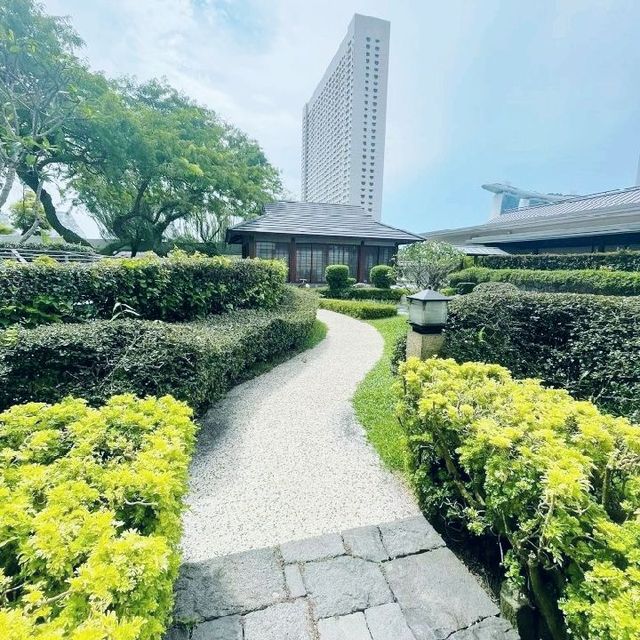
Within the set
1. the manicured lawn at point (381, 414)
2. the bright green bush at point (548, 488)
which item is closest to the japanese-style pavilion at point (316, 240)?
the manicured lawn at point (381, 414)

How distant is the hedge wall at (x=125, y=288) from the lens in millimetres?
4410

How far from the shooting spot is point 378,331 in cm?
1002

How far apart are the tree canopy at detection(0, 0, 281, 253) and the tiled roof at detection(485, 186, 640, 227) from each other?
18485 millimetres

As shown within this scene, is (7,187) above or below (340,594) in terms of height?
above

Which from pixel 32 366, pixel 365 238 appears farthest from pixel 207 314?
pixel 365 238

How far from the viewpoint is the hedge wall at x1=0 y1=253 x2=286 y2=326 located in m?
4.41

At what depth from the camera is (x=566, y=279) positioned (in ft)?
43.0

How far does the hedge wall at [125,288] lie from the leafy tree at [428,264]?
919 cm

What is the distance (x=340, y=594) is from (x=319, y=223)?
19.6 metres

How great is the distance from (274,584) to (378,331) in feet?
27.2

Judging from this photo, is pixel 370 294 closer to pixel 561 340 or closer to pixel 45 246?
pixel 561 340

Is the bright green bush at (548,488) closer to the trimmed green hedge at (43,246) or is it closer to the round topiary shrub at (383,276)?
the trimmed green hedge at (43,246)

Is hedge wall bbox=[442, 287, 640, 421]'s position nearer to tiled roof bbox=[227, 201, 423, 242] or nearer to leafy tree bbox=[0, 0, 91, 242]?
tiled roof bbox=[227, 201, 423, 242]

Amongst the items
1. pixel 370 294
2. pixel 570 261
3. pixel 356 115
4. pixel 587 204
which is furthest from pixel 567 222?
pixel 356 115
